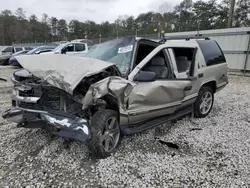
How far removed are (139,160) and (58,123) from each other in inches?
49.2

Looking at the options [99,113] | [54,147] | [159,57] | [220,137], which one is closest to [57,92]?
[99,113]

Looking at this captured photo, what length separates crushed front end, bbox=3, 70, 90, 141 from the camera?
262cm

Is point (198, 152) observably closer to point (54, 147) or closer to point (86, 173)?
point (86, 173)

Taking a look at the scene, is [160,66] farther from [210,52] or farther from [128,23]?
[128,23]

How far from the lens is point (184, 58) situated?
4.32 m

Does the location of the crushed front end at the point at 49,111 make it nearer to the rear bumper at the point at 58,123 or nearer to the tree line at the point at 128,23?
the rear bumper at the point at 58,123

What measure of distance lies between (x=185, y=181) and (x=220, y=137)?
5.09 ft

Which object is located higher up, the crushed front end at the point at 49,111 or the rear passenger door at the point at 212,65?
the rear passenger door at the point at 212,65

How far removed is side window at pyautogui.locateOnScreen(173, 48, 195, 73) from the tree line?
8940mm

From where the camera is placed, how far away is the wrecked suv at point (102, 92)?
263 cm

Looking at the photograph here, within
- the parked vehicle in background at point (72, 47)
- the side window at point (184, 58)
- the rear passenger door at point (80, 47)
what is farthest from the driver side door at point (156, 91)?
the rear passenger door at point (80, 47)

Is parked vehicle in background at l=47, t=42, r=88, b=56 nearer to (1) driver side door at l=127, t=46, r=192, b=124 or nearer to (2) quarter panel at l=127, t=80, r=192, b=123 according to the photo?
(1) driver side door at l=127, t=46, r=192, b=124

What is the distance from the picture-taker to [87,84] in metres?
2.76

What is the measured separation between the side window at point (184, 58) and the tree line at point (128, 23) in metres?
8.94
